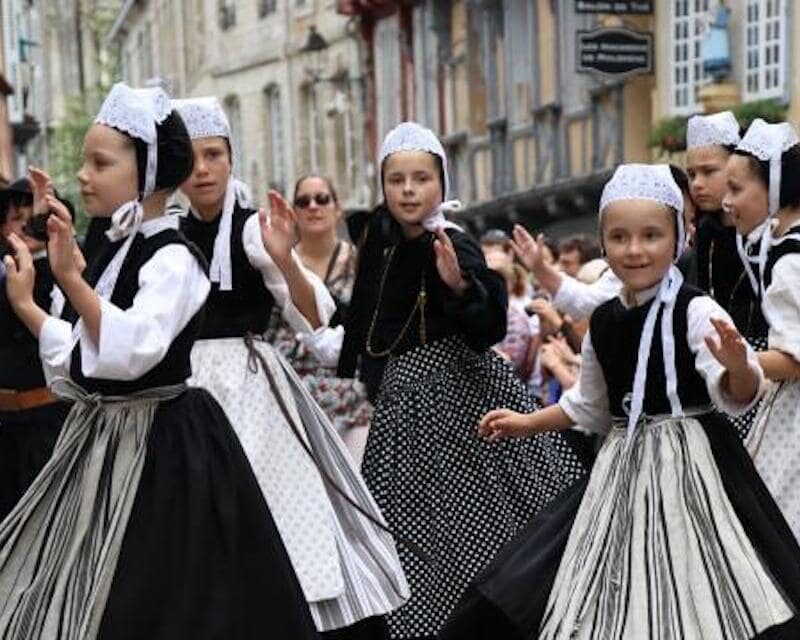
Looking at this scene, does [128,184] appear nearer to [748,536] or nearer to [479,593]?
[479,593]

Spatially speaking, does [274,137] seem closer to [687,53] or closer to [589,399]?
[687,53]

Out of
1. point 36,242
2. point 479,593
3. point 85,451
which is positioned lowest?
point 479,593

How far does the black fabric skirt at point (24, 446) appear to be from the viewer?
8.00 m

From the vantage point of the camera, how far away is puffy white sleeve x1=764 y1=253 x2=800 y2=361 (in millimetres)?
6152

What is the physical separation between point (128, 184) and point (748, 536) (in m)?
1.87

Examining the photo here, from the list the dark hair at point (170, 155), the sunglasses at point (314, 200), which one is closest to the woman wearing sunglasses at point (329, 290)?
the sunglasses at point (314, 200)

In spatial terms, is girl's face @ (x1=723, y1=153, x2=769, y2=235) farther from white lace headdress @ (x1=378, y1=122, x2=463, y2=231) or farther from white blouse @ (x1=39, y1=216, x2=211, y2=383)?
white blouse @ (x1=39, y1=216, x2=211, y2=383)

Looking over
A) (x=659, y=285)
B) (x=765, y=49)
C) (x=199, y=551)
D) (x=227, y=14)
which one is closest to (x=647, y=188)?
(x=659, y=285)

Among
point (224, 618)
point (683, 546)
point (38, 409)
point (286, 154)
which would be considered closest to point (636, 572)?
point (683, 546)

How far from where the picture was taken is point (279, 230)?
6996 millimetres

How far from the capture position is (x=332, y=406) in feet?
29.5

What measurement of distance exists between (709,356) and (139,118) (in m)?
1.63

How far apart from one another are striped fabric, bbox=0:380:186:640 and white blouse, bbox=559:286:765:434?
3.79ft

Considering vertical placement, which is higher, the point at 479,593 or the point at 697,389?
the point at 697,389
